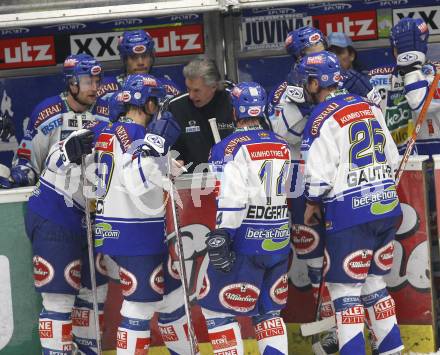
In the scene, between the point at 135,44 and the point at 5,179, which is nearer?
the point at 5,179

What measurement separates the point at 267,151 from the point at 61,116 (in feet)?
6.04

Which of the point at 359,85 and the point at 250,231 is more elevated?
the point at 359,85

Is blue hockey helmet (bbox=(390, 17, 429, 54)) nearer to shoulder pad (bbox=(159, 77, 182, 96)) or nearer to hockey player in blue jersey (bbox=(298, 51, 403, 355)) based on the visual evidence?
hockey player in blue jersey (bbox=(298, 51, 403, 355))

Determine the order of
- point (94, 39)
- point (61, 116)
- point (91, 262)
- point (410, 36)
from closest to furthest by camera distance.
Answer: point (91, 262) < point (410, 36) < point (61, 116) < point (94, 39)

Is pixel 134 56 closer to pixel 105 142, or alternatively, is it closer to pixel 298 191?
pixel 105 142

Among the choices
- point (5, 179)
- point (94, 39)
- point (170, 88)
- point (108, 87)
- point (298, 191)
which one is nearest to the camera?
point (298, 191)

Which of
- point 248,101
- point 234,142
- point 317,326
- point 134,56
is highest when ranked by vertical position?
point 134,56

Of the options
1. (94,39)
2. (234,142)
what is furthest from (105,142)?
(94,39)

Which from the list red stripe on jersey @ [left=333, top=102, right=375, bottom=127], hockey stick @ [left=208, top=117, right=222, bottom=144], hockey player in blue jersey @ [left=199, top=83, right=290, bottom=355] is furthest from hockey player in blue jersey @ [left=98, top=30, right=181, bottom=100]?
red stripe on jersey @ [left=333, top=102, right=375, bottom=127]

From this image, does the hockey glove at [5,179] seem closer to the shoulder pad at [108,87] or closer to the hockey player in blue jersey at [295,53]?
the shoulder pad at [108,87]

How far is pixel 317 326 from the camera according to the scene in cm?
804

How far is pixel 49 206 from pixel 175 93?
167 cm

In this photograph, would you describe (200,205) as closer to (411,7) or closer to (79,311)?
(79,311)

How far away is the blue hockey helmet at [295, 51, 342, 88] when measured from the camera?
25.4ft
